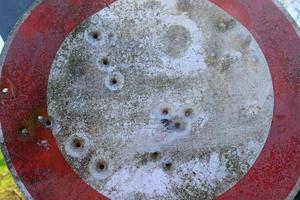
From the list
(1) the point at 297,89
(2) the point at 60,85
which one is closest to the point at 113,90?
(2) the point at 60,85

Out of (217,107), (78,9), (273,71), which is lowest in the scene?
(217,107)

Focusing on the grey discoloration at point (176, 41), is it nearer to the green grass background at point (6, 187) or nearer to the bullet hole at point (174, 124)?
the bullet hole at point (174, 124)

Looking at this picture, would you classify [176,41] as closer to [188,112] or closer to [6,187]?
[188,112]

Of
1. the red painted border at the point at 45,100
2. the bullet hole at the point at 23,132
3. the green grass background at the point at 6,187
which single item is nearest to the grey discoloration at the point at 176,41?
the red painted border at the point at 45,100

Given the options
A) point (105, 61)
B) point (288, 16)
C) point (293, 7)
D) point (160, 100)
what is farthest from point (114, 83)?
point (293, 7)

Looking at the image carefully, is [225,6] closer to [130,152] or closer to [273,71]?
[273,71]

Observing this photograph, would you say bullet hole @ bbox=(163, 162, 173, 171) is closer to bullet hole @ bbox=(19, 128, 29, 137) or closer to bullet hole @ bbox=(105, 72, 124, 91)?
bullet hole @ bbox=(105, 72, 124, 91)

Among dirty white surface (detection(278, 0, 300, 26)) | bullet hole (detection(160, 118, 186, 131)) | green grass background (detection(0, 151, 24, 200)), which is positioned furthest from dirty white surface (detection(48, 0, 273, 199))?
green grass background (detection(0, 151, 24, 200))
